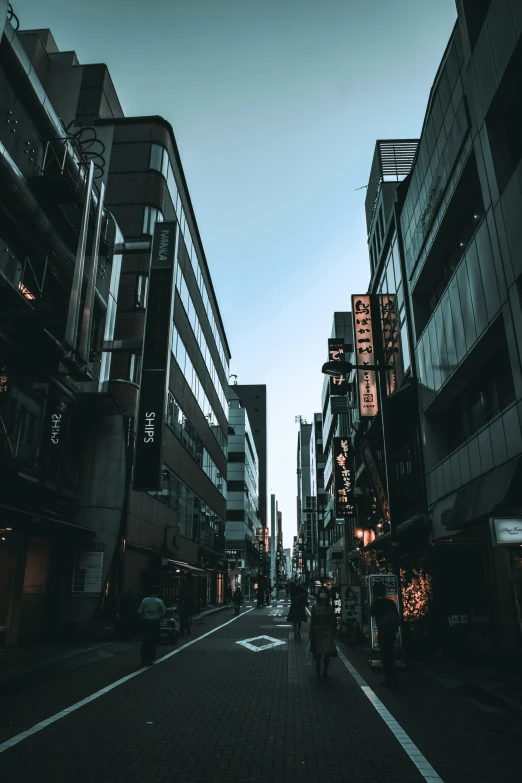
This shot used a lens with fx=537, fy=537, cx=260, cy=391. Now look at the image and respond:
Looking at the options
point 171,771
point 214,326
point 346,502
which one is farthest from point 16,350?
point 214,326

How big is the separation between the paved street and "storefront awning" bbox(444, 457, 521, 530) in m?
3.21

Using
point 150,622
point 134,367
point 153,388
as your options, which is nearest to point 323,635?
point 150,622

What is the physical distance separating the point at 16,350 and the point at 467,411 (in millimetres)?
12985

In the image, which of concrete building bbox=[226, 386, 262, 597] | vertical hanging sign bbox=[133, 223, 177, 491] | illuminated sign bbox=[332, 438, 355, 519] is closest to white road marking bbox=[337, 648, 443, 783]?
vertical hanging sign bbox=[133, 223, 177, 491]

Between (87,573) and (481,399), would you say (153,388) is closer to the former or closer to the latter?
(87,573)

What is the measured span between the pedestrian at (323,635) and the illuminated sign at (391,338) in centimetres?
1139

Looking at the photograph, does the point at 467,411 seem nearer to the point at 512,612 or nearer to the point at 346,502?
the point at 512,612

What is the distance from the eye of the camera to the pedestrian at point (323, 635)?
455 inches

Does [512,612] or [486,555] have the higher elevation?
[486,555]

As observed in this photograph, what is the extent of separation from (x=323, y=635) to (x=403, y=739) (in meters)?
5.06

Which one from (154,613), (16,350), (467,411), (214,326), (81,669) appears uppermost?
(214,326)

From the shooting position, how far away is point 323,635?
11672 millimetres

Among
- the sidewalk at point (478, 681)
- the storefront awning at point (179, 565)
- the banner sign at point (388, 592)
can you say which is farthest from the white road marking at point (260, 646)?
the storefront awning at point (179, 565)

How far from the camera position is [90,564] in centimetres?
1875
